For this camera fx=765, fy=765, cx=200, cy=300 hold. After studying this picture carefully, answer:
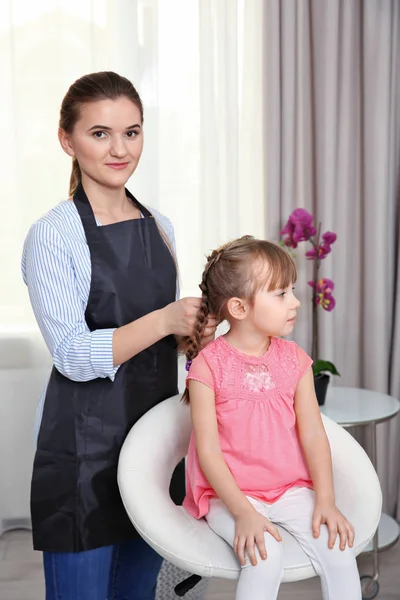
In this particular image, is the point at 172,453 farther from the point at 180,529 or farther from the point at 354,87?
the point at 354,87

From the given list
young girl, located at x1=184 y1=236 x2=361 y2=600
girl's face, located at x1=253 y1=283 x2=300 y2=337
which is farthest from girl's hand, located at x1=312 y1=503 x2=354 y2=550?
girl's face, located at x1=253 y1=283 x2=300 y2=337

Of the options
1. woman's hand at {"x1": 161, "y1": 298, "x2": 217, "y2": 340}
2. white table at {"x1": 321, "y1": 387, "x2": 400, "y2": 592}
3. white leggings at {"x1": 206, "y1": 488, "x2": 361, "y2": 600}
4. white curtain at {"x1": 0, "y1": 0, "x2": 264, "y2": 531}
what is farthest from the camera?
white curtain at {"x1": 0, "y1": 0, "x2": 264, "y2": 531}

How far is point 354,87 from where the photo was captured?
2.97 meters

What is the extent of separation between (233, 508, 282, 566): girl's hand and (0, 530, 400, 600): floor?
1196 mm

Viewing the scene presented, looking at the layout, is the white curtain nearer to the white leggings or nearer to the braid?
the braid

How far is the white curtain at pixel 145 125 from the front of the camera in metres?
2.80

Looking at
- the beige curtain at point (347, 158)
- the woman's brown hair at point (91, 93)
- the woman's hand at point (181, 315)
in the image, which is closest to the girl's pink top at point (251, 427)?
the woman's hand at point (181, 315)

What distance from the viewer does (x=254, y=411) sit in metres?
1.54

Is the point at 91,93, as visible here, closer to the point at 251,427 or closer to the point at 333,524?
the point at 251,427

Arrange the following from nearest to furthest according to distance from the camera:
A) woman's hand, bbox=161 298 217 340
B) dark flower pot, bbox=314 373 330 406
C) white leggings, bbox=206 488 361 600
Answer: white leggings, bbox=206 488 361 600
woman's hand, bbox=161 298 217 340
dark flower pot, bbox=314 373 330 406

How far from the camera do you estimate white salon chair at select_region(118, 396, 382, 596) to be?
54.5 inches

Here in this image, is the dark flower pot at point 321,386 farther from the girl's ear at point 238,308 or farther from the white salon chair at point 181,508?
the girl's ear at point 238,308

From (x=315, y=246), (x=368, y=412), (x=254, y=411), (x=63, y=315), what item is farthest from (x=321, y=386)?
(x=63, y=315)

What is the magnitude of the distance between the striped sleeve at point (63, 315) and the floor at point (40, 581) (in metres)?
1.33
